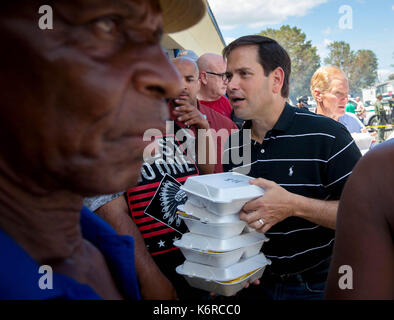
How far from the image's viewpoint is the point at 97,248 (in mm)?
1029

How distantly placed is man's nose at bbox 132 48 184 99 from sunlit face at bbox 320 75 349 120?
3841 mm

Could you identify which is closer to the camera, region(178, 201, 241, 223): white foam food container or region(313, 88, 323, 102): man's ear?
region(178, 201, 241, 223): white foam food container

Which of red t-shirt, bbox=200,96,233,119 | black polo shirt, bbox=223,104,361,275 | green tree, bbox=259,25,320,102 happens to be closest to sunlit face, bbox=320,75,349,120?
red t-shirt, bbox=200,96,233,119

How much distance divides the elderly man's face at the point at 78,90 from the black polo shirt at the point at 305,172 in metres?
1.70

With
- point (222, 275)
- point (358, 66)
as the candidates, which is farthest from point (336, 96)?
point (358, 66)

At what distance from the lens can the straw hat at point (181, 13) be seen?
3.14 feet

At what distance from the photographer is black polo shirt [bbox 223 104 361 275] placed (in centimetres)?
210

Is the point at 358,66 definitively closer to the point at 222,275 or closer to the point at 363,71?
the point at 363,71

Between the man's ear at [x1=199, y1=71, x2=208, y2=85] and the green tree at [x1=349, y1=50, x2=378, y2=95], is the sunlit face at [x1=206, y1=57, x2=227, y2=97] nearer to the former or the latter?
the man's ear at [x1=199, y1=71, x2=208, y2=85]

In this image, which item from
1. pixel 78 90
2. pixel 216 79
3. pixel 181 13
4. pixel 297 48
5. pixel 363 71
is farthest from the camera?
pixel 363 71

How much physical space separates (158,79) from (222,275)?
48.9 inches

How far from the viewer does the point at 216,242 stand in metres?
1.64

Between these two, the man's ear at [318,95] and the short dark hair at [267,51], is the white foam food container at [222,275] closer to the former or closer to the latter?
the short dark hair at [267,51]
